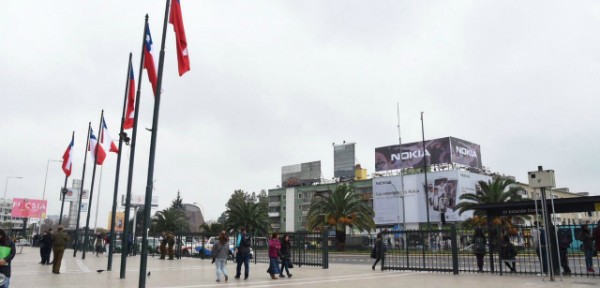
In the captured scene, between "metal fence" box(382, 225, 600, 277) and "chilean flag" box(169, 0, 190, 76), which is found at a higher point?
"chilean flag" box(169, 0, 190, 76)

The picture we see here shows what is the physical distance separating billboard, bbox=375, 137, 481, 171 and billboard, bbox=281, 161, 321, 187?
55.3ft

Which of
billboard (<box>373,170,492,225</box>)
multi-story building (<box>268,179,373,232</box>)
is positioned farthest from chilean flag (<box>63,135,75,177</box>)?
multi-story building (<box>268,179,373,232</box>)

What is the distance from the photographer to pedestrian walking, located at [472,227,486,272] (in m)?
16.7

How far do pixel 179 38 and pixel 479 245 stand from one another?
12.4 metres

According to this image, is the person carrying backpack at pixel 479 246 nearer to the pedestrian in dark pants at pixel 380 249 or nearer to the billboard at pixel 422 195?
the pedestrian in dark pants at pixel 380 249

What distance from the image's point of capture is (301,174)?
97.9 m

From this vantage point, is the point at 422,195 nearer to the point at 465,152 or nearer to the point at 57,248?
the point at 465,152

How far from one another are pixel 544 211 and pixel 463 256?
178 inches

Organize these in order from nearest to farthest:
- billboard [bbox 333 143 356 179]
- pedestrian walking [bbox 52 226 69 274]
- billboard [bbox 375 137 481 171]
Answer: pedestrian walking [bbox 52 226 69 274] < billboard [bbox 375 137 481 171] < billboard [bbox 333 143 356 179]

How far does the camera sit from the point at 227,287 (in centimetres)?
1280

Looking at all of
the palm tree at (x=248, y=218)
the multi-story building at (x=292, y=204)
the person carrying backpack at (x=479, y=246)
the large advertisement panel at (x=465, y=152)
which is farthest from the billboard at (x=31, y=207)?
the large advertisement panel at (x=465, y=152)

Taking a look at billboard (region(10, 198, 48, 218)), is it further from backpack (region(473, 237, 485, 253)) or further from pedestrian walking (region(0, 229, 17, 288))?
pedestrian walking (region(0, 229, 17, 288))

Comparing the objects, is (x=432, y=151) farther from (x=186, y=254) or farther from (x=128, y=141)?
(x=128, y=141)

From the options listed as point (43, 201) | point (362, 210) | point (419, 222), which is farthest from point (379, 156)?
point (43, 201)
